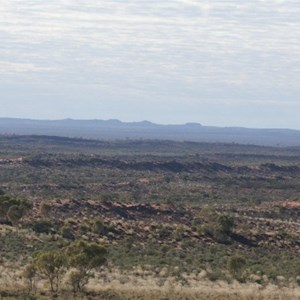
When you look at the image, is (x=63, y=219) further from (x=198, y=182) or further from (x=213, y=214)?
(x=198, y=182)

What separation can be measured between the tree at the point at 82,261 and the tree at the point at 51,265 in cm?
51

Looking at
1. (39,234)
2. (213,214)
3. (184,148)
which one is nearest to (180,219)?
(213,214)

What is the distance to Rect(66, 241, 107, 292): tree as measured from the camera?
2938cm

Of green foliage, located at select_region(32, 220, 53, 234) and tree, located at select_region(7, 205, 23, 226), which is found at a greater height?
tree, located at select_region(7, 205, 23, 226)

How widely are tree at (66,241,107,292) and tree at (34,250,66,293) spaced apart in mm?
509

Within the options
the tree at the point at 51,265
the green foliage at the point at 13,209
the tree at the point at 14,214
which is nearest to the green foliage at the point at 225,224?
the green foliage at the point at 13,209

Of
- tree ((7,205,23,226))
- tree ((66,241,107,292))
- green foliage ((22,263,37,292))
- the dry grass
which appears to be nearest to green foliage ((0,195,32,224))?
tree ((7,205,23,226))

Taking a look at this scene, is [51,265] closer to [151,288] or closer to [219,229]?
[151,288]

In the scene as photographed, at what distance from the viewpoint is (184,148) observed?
649 ft

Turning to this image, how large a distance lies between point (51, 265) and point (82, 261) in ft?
4.48

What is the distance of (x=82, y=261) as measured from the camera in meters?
30.1

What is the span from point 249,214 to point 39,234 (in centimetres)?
2441

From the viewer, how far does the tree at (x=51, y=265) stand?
2920cm

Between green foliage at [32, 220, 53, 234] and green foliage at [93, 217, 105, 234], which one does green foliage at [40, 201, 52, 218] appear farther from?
green foliage at [93, 217, 105, 234]
